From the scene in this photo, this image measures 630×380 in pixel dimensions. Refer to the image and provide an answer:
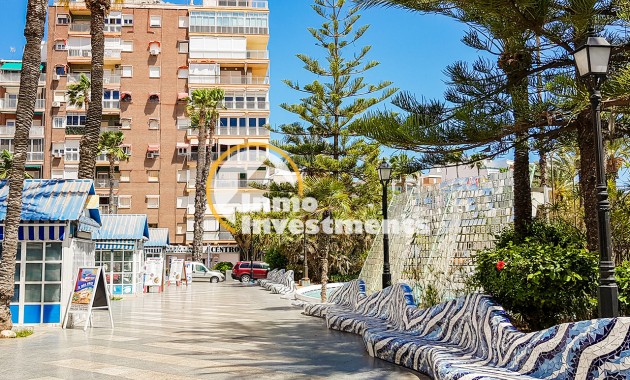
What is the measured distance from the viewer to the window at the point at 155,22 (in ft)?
193

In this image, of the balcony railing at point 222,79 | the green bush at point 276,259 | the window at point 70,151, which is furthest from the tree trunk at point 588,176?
the window at point 70,151

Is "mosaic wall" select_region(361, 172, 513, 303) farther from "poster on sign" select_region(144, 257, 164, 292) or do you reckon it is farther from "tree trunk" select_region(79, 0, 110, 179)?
"poster on sign" select_region(144, 257, 164, 292)

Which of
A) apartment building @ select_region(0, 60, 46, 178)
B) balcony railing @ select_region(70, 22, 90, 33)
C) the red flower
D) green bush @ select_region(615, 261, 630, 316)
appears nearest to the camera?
green bush @ select_region(615, 261, 630, 316)

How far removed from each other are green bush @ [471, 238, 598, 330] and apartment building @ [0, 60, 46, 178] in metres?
55.3

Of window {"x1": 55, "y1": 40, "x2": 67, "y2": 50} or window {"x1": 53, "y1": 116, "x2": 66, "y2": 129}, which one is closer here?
window {"x1": 53, "y1": 116, "x2": 66, "y2": 129}

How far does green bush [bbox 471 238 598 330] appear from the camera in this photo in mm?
8508

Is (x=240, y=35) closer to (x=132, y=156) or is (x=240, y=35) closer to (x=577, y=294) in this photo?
(x=132, y=156)

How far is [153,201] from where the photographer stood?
189 ft

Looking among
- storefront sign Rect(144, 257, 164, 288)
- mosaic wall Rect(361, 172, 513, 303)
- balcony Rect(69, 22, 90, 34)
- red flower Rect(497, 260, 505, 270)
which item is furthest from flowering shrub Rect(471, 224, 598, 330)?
balcony Rect(69, 22, 90, 34)

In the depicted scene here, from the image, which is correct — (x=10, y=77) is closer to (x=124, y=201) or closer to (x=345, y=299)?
(x=124, y=201)

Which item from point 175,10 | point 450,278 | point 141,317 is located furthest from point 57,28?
point 450,278

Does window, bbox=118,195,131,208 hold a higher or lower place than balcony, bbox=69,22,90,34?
lower

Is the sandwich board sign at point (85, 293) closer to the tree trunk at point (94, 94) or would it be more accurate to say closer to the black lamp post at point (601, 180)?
the tree trunk at point (94, 94)

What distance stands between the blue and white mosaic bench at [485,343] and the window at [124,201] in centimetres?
4933
